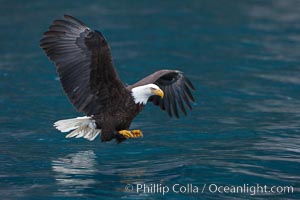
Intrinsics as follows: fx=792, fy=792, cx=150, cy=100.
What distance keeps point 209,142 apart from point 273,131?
84 centimetres

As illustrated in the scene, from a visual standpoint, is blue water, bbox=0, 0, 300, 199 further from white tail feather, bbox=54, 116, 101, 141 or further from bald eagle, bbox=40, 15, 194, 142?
bald eagle, bbox=40, 15, 194, 142

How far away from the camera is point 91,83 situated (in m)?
7.61

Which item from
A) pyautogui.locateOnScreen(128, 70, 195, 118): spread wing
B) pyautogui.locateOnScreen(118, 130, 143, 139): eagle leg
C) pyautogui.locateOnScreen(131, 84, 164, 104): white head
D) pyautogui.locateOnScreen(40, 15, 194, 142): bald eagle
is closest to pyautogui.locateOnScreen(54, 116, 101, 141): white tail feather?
pyautogui.locateOnScreen(40, 15, 194, 142): bald eagle

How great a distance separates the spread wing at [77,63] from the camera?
24.7ft

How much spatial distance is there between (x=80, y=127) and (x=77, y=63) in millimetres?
767

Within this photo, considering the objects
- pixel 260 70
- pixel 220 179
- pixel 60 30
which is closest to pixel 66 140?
pixel 60 30

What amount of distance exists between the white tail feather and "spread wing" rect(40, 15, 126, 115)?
0.21 meters

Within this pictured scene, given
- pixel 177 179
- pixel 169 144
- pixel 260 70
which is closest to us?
pixel 177 179

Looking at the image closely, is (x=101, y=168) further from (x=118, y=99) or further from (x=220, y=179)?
(x=220, y=179)

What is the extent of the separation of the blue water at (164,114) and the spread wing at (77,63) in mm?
717

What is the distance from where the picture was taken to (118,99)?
773 centimetres

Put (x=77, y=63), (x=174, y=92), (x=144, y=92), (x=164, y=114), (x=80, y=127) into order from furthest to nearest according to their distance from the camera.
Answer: (x=164, y=114), (x=174, y=92), (x=80, y=127), (x=144, y=92), (x=77, y=63)

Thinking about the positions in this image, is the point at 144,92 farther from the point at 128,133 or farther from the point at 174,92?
the point at 174,92

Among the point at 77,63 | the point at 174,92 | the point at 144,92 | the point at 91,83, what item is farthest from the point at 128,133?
the point at 174,92
